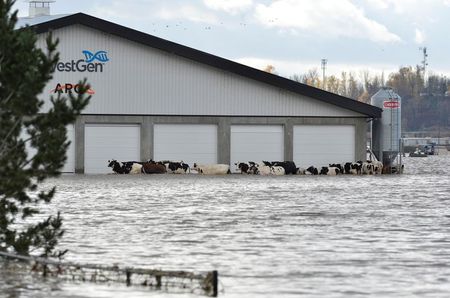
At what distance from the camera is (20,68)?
Result: 16.4 meters

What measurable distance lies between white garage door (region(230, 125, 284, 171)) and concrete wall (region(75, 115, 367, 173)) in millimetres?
271

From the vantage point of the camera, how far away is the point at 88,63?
62312 millimetres

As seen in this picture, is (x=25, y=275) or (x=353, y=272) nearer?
(x=25, y=275)

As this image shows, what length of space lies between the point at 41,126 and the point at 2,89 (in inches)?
29.8

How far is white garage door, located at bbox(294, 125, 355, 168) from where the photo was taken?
64250 mm

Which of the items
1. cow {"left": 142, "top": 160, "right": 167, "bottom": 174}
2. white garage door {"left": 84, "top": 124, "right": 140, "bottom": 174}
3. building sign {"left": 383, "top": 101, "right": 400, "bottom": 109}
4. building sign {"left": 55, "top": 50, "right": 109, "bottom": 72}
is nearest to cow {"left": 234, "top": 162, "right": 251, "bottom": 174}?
cow {"left": 142, "top": 160, "right": 167, "bottom": 174}

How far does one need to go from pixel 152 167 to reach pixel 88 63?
6498mm

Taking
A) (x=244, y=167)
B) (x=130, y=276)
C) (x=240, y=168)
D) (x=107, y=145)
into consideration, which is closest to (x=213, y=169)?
(x=240, y=168)

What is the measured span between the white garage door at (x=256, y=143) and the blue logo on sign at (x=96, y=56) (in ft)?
25.6

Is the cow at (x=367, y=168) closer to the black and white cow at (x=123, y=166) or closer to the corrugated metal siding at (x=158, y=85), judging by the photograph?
the corrugated metal siding at (x=158, y=85)

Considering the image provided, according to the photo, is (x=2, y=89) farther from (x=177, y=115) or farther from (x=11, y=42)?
(x=177, y=115)

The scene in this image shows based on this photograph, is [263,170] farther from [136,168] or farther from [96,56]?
[96,56]

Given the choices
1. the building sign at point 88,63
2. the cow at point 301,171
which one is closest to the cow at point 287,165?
the cow at point 301,171

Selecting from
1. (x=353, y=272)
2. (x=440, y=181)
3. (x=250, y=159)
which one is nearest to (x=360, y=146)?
(x=250, y=159)
